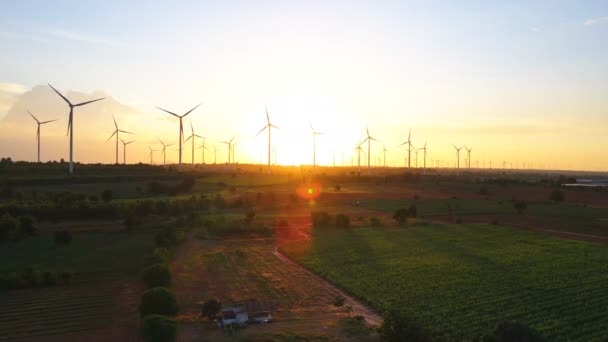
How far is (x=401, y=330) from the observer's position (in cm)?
2342

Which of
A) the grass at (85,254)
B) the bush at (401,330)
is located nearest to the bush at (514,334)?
the bush at (401,330)

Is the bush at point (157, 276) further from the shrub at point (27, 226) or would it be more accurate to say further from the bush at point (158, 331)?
the shrub at point (27, 226)

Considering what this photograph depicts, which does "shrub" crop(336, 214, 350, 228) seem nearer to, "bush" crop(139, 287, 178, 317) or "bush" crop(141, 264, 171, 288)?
"bush" crop(141, 264, 171, 288)

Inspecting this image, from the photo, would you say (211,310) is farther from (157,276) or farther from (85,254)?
(85,254)

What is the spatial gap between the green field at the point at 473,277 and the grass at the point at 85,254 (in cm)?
1623

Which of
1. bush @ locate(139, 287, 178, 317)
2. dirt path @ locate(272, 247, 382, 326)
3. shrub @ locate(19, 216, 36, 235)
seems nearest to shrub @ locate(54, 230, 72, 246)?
shrub @ locate(19, 216, 36, 235)

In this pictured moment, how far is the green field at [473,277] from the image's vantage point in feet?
96.7

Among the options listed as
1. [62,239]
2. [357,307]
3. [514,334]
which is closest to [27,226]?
[62,239]

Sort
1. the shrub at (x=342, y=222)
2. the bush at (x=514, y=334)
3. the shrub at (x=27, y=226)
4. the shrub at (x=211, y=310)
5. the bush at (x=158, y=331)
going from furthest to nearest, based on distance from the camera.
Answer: the shrub at (x=342, y=222), the shrub at (x=27, y=226), the shrub at (x=211, y=310), the bush at (x=158, y=331), the bush at (x=514, y=334)

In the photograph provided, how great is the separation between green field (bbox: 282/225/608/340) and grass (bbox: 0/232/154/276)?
1623cm

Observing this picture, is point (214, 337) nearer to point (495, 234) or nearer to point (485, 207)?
point (495, 234)

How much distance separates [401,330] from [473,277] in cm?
1943

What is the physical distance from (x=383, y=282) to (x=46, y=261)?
31808 mm

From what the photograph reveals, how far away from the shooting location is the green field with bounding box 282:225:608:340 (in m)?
29.5
